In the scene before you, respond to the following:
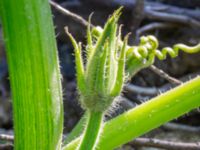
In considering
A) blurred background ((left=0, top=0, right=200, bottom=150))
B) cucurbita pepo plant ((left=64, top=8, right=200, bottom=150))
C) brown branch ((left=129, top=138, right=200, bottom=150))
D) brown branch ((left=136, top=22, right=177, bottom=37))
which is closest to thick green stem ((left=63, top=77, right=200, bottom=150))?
cucurbita pepo plant ((left=64, top=8, right=200, bottom=150))

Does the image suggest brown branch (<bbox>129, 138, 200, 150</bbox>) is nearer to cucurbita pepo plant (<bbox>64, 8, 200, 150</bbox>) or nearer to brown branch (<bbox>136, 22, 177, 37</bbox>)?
cucurbita pepo plant (<bbox>64, 8, 200, 150</bbox>)

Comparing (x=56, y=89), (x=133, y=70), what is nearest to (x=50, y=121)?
(x=56, y=89)

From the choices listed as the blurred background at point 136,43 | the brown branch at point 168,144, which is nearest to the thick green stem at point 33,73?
the brown branch at point 168,144

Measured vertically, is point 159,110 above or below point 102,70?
below

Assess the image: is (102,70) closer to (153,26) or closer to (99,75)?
(99,75)

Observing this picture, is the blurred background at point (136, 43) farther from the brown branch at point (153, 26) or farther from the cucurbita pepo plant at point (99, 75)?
the cucurbita pepo plant at point (99, 75)

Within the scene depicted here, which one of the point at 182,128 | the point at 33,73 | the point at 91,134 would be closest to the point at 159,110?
the point at 91,134
